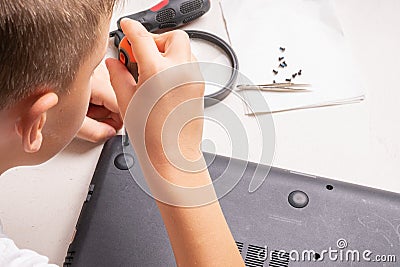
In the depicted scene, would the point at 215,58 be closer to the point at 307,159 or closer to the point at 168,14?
the point at 168,14

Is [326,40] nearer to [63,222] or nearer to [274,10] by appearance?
Result: [274,10]

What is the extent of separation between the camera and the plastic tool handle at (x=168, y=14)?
3.06 feet

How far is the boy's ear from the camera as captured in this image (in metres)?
0.54

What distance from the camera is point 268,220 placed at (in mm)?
757

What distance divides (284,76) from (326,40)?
102mm

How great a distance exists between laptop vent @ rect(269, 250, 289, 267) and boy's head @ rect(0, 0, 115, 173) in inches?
10.9

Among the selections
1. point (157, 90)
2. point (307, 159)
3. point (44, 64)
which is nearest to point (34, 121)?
point (44, 64)

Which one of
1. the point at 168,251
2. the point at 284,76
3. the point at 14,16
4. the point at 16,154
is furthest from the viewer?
the point at 284,76

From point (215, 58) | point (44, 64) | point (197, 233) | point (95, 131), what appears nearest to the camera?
point (44, 64)

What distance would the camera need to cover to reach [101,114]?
85cm

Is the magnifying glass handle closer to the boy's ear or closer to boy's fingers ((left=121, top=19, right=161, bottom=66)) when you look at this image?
boy's fingers ((left=121, top=19, right=161, bottom=66))

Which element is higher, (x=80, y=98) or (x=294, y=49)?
(x=80, y=98)

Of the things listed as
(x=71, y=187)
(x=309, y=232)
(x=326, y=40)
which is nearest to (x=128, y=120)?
(x=71, y=187)

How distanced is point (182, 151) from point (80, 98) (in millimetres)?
141
